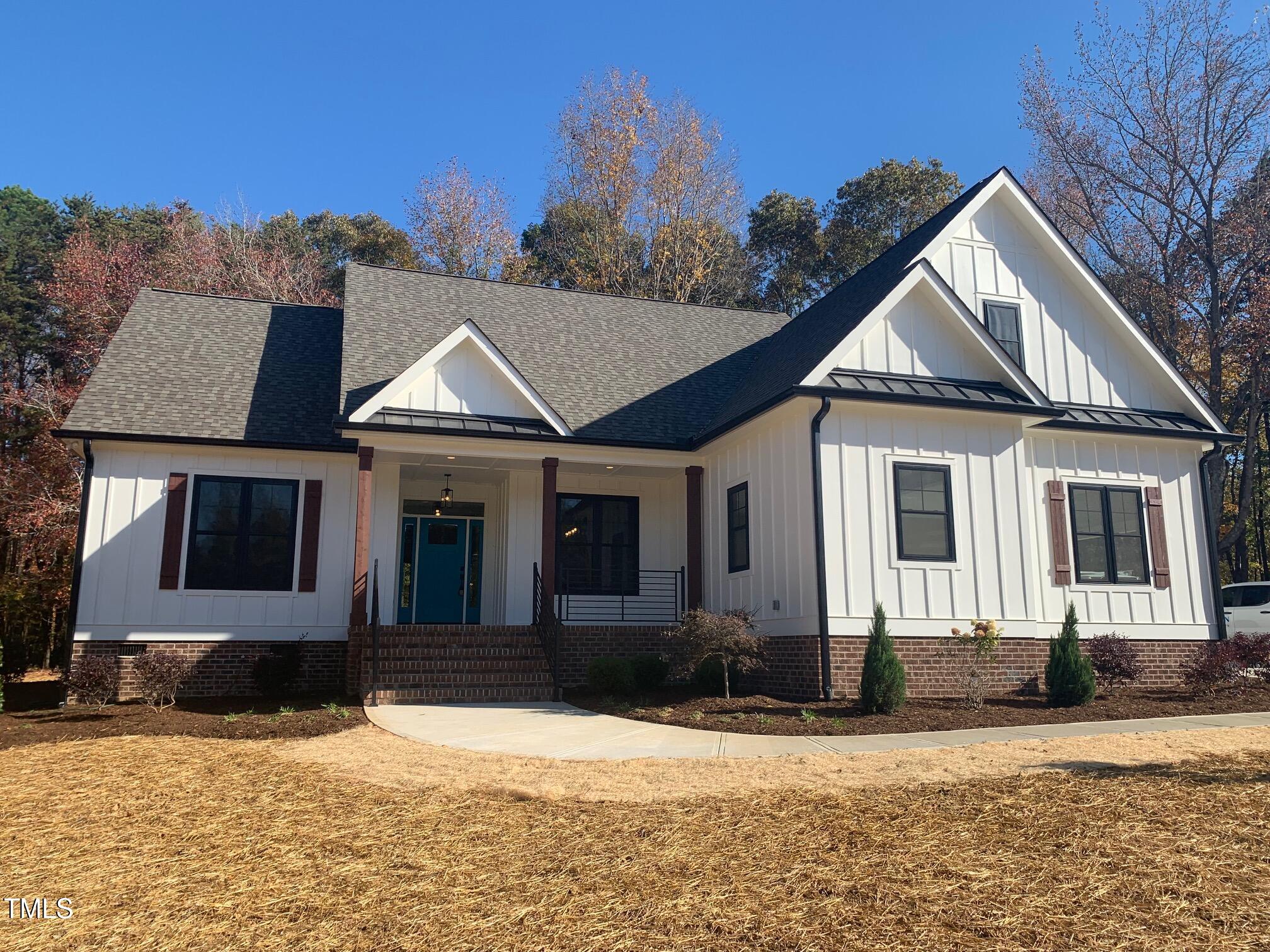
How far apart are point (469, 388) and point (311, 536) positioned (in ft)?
11.5

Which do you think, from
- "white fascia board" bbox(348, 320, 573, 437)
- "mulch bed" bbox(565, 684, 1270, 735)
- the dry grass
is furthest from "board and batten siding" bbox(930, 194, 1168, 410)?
the dry grass

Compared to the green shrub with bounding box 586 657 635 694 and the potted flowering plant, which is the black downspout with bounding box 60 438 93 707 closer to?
the green shrub with bounding box 586 657 635 694

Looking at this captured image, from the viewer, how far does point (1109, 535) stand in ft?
49.5

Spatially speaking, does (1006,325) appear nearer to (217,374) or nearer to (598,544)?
(598,544)

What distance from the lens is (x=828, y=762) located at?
830cm

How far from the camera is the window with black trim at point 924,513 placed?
1320cm

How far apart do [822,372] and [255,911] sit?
33.0 ft

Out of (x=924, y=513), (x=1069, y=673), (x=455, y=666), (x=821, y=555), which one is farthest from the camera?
(x=455, y=666)

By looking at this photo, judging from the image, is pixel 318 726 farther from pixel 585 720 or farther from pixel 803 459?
pixel 803 459

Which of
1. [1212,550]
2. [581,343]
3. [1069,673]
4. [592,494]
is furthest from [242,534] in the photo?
[1212,550]

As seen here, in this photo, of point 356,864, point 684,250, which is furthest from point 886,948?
point 684,250

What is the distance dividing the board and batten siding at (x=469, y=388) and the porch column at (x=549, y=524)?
88 centimetres

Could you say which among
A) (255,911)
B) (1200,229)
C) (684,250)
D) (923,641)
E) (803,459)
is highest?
(684,250)

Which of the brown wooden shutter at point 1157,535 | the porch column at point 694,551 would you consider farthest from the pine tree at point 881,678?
the brown wooden shutter at point 1157,535
